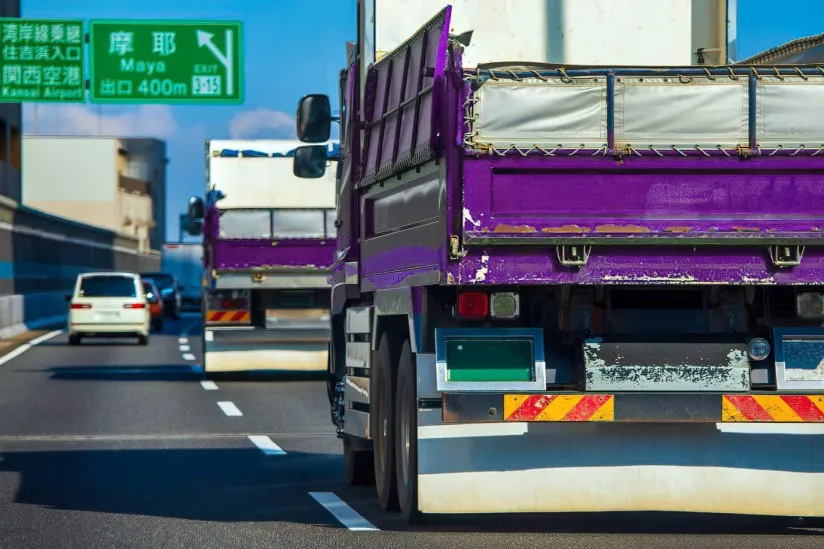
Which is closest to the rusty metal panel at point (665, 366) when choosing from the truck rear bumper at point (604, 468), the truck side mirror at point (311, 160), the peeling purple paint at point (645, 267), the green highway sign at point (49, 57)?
the truck rear bumper at point (604, 468)

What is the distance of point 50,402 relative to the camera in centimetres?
2027

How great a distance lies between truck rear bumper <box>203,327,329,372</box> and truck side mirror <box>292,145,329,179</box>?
38.1 ft

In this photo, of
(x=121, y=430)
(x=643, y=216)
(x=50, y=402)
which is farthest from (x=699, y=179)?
(x=50, y=402)

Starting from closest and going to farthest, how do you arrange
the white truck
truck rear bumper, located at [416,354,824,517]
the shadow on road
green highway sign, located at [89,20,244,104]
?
1. truck rear bumper, located at [416,354,824,517]
2. the shadow on road
3. green highway sign, located at [89,20,244,104]
4. the white truck

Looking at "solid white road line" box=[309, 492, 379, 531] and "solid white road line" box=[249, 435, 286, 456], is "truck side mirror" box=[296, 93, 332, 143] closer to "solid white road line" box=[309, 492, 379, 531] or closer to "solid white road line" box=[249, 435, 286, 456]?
"solid white road line" box=[309, 492, 379, 531]

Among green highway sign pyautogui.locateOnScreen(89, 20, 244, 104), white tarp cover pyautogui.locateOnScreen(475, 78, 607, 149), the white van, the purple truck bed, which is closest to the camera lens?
the purple truck bed

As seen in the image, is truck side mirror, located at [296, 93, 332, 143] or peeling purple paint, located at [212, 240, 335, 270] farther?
peeling purple paint, located at [212, 240, 335, 270]

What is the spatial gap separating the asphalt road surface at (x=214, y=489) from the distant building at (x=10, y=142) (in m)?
47.8

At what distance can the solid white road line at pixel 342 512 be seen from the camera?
9324 millimetres

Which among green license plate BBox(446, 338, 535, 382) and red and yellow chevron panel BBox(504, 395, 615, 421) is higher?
green license plate BBox(446, 338, 535, 382)

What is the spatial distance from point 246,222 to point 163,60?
14093mm

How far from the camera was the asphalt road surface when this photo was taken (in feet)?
29.1

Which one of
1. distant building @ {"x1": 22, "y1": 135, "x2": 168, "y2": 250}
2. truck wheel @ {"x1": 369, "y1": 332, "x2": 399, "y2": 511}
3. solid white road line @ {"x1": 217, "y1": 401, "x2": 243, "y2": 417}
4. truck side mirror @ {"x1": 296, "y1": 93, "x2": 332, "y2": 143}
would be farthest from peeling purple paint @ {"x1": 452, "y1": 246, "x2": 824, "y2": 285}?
distant building @ {"x1": 22, "y1": 135, "x2": 168, "y2": 250}

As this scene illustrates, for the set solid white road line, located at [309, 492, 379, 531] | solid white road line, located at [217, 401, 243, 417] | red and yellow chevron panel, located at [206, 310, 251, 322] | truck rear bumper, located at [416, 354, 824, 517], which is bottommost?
solid white road line, located at [217, 401, 243, 417]
